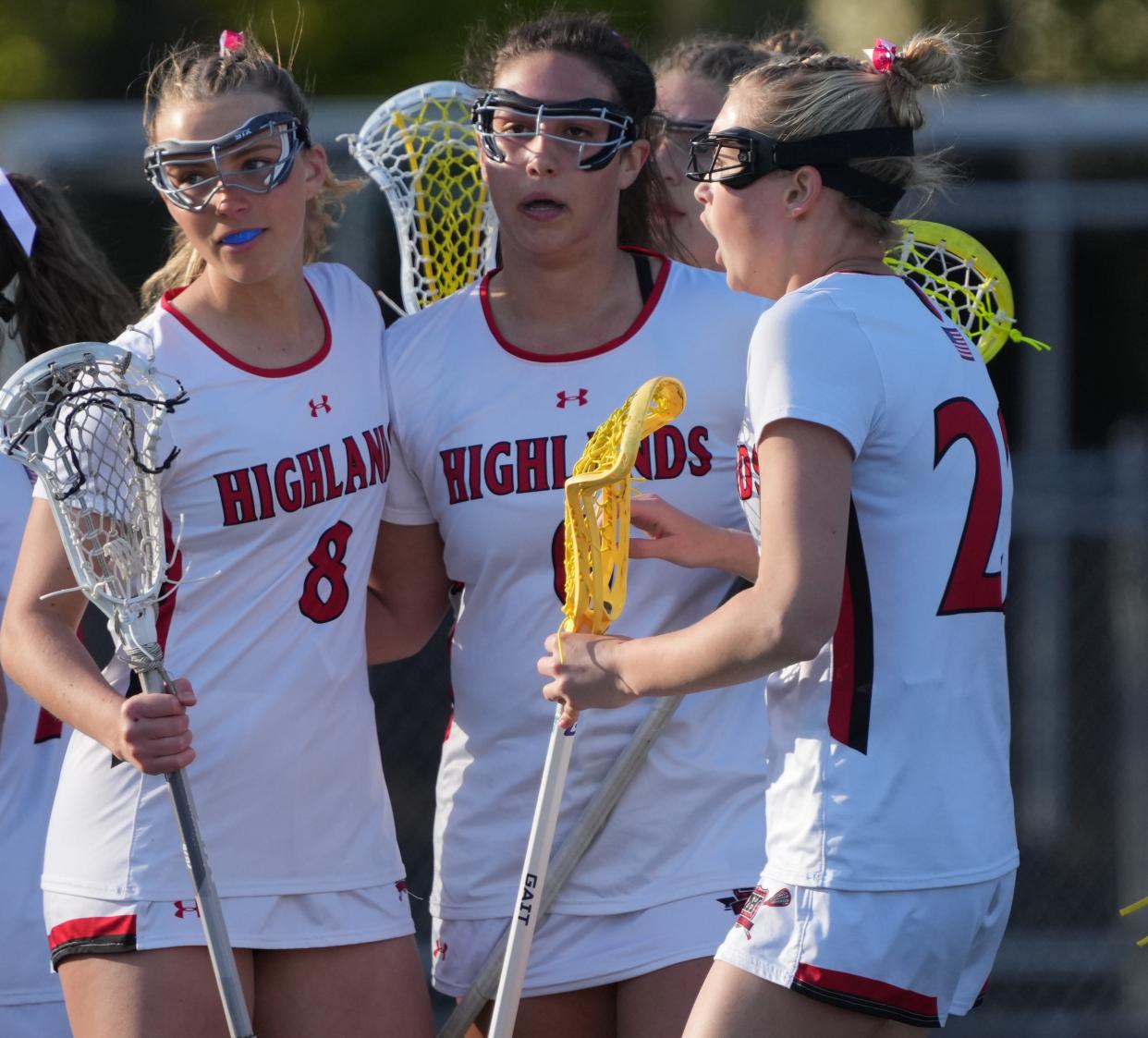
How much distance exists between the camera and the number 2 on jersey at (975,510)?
242 centimetres

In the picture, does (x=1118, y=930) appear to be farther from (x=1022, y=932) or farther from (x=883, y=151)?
(x=883, y=151)

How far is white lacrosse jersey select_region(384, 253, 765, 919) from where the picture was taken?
313cm

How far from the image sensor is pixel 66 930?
2939 mm

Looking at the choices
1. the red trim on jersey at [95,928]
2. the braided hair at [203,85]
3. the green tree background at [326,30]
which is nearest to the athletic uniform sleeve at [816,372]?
the braided hair at [203,85]

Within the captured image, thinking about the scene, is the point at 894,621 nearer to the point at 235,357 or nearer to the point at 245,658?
the point at 245,658

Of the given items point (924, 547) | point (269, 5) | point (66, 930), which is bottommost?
point (66, 930)

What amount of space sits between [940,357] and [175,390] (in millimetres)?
1310

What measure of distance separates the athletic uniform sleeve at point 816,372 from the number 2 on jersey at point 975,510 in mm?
133

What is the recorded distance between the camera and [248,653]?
9.92ft

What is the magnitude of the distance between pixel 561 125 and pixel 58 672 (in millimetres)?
1334

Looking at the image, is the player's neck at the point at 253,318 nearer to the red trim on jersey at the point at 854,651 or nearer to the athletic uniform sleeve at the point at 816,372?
the athletic uniform sleeve at the point at 816,372

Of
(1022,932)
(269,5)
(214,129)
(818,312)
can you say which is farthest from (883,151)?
(269,5)

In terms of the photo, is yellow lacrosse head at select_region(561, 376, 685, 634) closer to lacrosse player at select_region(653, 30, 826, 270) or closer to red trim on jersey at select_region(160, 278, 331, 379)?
red trim on jersey at select_region(160, 278, 331, 379)

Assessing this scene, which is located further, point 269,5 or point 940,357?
point 269,5
